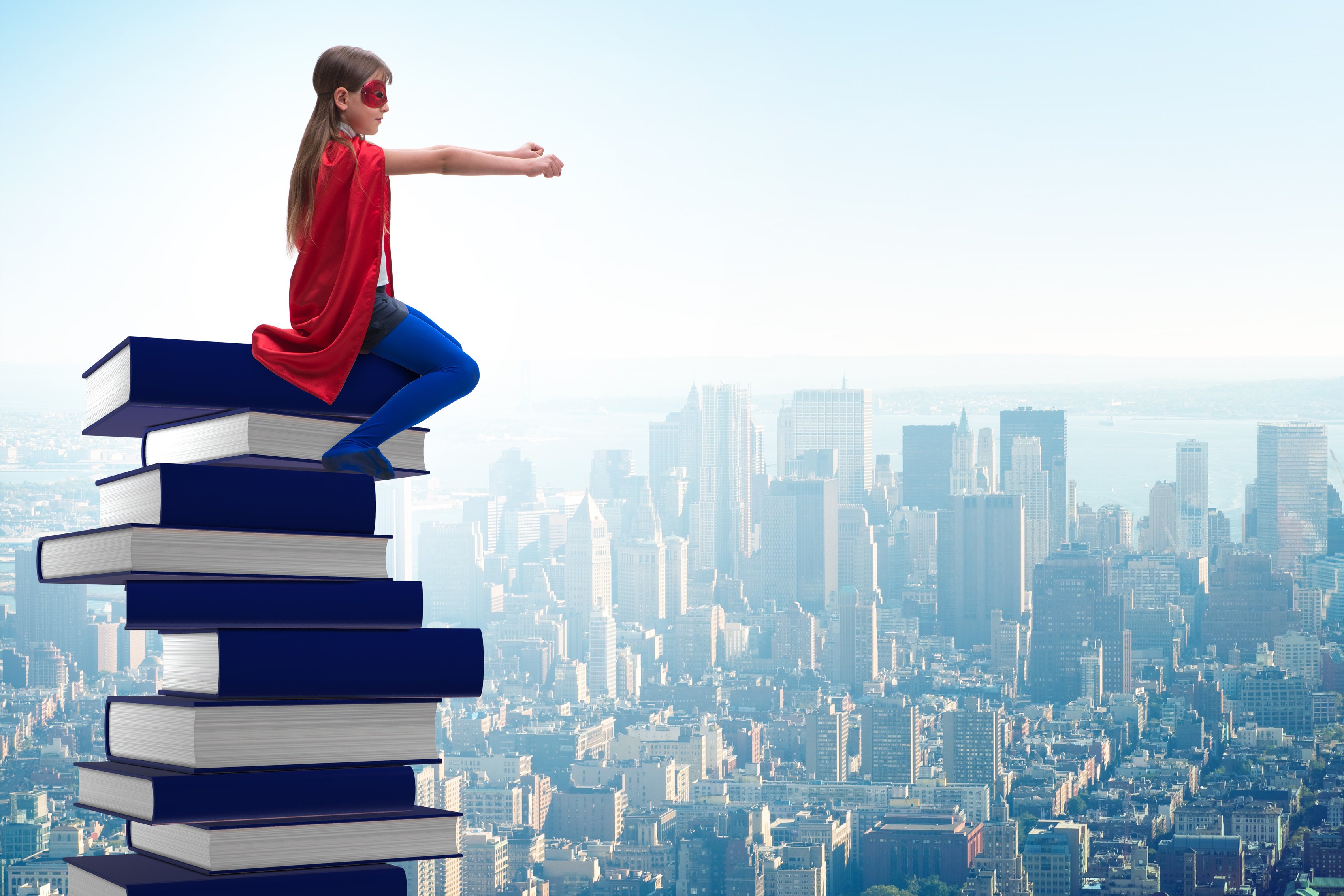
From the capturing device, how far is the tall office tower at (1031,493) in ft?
97.7

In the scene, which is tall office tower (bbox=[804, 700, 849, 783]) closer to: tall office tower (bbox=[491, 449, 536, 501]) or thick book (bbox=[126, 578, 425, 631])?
tall office tower (bbox=[491, 449, 536, 501])

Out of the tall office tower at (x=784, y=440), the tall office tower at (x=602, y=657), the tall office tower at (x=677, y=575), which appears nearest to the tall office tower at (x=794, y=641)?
the tall office tower at (x=677, y=575)

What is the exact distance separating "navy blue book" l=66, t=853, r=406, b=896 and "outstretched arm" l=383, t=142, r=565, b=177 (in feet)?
1.31

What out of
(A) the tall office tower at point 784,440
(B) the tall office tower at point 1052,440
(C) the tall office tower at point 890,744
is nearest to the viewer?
(C) the tall office tower at point 890,744

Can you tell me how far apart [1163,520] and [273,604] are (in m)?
29.9

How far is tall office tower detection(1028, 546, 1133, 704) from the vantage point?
1008 inches

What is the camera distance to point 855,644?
89.7 ft

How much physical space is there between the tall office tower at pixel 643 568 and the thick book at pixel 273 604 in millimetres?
26688

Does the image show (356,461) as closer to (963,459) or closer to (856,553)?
(856,553)

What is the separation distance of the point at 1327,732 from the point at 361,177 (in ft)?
75.6

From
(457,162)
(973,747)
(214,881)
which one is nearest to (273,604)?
(214,881)

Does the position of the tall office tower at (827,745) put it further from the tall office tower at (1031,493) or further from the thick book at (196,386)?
the thick book at (196,386)


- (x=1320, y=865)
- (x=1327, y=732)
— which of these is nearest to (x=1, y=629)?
(x=1320, y=865)

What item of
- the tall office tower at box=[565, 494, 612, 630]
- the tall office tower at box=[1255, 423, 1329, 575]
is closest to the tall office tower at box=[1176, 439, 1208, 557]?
the tall office tower at box=[1255, 423, 1329, 575]
